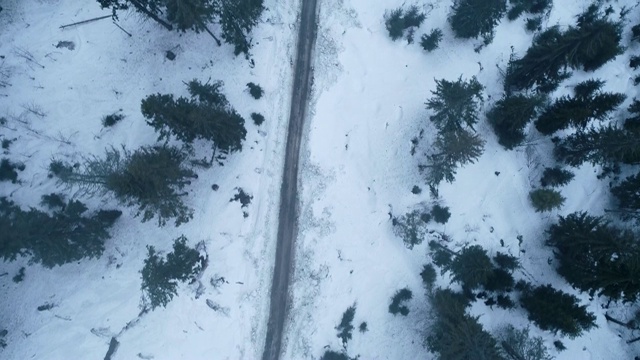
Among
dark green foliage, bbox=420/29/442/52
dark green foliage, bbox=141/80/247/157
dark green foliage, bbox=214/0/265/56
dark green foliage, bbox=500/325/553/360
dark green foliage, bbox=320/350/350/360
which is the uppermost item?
dark green foliage, bbox=420/29/442/52

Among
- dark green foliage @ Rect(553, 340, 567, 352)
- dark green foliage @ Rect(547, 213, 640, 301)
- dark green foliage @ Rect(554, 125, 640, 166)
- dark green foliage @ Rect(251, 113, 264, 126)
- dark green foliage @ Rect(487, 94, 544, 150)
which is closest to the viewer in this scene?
dark green foliage @ Rect(547, 213, 640, 301)

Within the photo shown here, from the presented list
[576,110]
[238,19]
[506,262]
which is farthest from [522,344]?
[238,19]

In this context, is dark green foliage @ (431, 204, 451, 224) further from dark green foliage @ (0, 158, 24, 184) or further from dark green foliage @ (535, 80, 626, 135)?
dark green foliage @ (0, 158, 24, 184)

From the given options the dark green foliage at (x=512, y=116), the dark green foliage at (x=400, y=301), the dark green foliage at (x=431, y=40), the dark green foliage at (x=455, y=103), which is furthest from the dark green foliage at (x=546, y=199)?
the dark green foliage at (x=431, y=40)

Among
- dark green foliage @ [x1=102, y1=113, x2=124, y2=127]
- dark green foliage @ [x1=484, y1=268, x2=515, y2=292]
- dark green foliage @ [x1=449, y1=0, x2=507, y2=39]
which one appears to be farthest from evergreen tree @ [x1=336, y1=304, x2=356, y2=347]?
dark green foliage @ [x1=449, y1=0, x2=507, y2=39]

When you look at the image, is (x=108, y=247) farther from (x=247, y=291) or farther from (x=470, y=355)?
(x=470, y=355)

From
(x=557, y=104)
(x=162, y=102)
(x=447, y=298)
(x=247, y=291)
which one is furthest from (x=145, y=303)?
(x=557, y=104)

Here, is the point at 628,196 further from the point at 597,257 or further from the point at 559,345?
the point at 559,345
